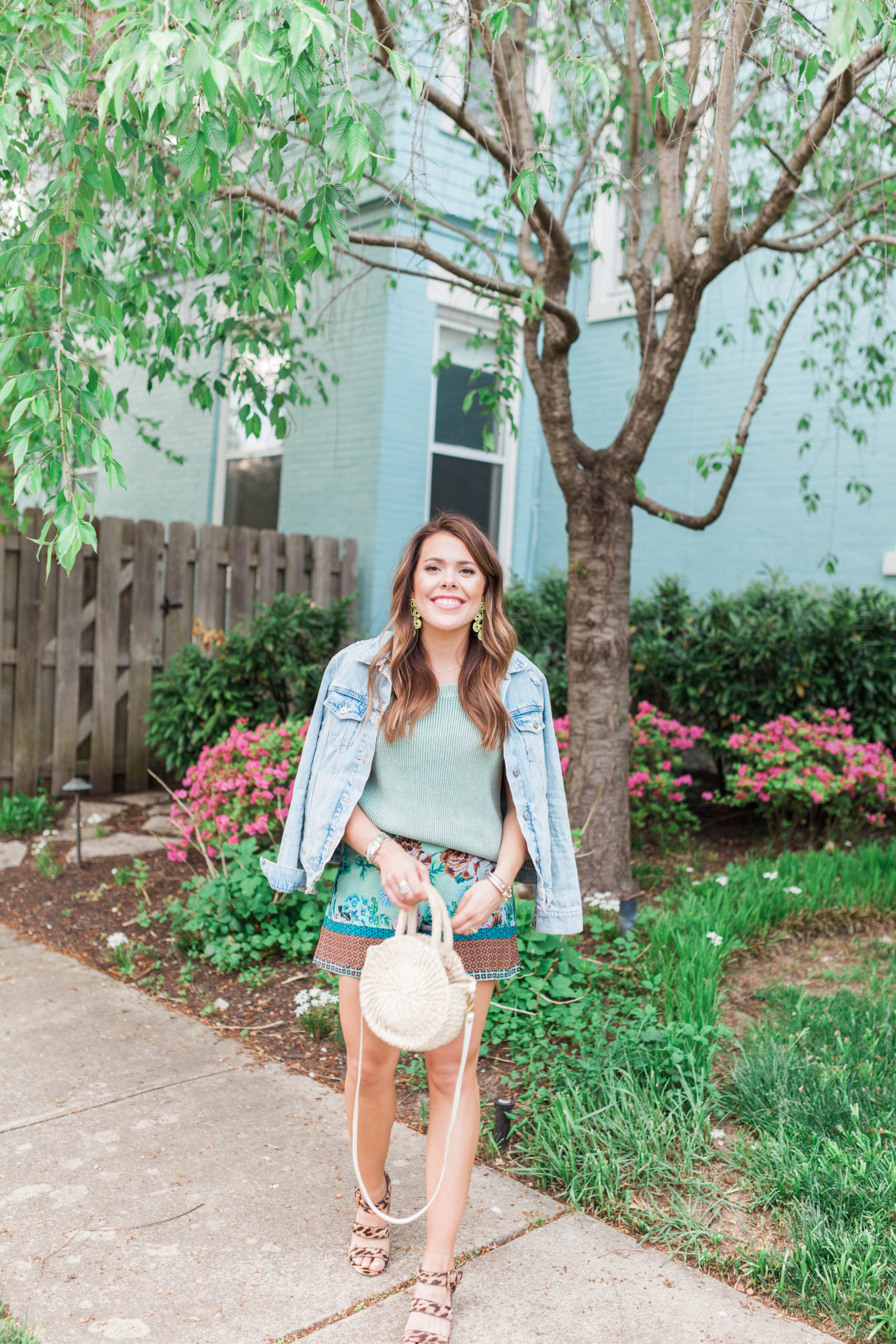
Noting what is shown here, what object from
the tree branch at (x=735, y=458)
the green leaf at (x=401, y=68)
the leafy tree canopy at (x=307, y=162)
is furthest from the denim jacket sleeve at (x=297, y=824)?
the tree branch at (x=735, y=458)

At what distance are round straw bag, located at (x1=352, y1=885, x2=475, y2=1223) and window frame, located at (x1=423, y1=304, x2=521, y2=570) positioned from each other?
6.34 m

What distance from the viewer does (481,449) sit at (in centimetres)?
903

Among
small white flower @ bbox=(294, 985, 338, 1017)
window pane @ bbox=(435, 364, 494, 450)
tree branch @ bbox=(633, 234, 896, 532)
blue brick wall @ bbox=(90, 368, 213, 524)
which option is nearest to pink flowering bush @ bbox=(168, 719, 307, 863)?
small white flower @ bbox=(294, 985, 338, 1017)

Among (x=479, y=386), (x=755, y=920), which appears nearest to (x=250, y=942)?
(x=755, y=920)

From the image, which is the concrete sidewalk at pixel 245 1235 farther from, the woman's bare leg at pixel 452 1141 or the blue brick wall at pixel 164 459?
the blue brick wall at pixel 164 459

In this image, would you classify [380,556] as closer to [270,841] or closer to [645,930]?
[270,841]

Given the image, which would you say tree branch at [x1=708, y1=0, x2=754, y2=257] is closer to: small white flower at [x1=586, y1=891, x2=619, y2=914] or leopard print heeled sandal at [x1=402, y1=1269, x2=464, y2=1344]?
small white flower at [x1=586, y1=891, x2=619, y2=914]

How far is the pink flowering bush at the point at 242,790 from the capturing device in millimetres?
4863

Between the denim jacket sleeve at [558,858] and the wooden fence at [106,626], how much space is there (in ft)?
16.6

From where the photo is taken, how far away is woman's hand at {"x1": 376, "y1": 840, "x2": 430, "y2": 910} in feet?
7.55

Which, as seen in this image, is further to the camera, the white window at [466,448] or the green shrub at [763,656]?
the white window at [466,448]

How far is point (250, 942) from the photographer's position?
4.43 m

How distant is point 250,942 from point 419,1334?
2.33 meters

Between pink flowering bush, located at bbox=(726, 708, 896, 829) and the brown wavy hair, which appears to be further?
pink flowering bush, located at bbox=(726, 708, 896, 829)
